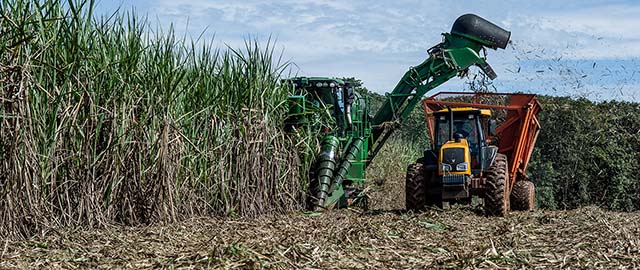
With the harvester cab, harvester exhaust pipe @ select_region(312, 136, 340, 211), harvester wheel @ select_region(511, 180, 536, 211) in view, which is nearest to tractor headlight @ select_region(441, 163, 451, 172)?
the harvester cab

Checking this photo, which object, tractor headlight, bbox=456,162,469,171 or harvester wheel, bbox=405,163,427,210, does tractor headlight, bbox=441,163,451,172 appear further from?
harvester wheel, bbox=405,163,427,210

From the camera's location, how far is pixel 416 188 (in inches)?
472

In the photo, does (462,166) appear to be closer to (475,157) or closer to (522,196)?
(475,157)

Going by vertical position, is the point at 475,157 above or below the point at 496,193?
above

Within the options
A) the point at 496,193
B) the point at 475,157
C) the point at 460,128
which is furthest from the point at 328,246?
the point at 460,128

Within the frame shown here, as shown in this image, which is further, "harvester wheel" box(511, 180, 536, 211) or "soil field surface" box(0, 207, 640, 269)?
"harvester wheel" box(511, 180, 536, 211)

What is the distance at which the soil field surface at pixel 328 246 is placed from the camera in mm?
6402

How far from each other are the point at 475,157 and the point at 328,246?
552 cm

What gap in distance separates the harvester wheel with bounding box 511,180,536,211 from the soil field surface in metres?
3.38

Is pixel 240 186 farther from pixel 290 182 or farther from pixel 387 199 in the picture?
pixel 387 199

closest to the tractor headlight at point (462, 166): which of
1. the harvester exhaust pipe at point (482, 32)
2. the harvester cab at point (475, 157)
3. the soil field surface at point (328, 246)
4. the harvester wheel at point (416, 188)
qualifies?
the harvester cab at point (475, 157)

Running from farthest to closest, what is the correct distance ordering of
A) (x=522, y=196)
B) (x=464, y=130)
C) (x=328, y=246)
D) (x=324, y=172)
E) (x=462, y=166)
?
(x=522, y=196)
(x=464, y=130)
(x=324, y=172)
(x=462, y=166)
(x=328, y=246)

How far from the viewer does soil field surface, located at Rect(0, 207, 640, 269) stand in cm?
640

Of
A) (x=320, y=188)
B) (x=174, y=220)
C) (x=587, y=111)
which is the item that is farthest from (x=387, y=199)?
(x=174, y=220)
